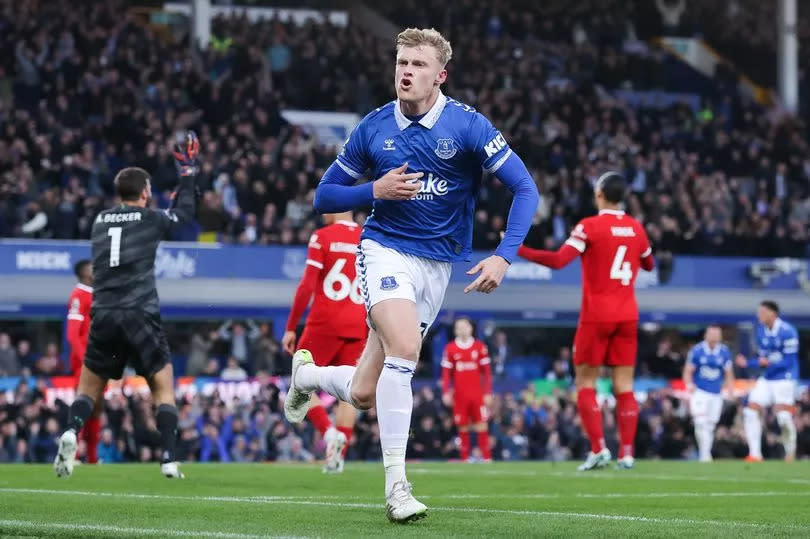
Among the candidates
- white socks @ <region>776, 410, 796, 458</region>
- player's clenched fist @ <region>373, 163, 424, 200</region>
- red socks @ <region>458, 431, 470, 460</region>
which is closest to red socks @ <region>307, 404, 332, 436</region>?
player's clenched fist @ <region>373, 163, 424, 200</region>

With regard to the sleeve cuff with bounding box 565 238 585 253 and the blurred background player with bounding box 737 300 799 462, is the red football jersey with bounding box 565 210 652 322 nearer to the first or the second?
the sleeve cuff with bounding box 565 238 585 253

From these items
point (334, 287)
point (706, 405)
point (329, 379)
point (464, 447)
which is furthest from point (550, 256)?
point (706, 405)

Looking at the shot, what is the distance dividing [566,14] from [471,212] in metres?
33.9

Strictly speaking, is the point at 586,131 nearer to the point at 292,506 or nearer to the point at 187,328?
the point at 187,328

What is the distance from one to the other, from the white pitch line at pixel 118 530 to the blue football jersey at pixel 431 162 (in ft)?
5.95

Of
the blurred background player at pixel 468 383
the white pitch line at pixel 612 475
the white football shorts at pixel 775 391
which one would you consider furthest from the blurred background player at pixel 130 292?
the white football shorts at pixel 775 391

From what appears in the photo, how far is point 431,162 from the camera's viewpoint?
7453mm

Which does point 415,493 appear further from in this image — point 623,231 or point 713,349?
point 713,349

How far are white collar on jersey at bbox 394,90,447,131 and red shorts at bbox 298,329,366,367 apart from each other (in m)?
5.49

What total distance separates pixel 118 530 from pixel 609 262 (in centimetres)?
739

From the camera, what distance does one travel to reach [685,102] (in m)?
37.3

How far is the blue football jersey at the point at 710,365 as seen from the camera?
20891 millimetres

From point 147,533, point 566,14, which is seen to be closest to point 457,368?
point 147,533

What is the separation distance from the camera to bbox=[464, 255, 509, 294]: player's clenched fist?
271 inches
